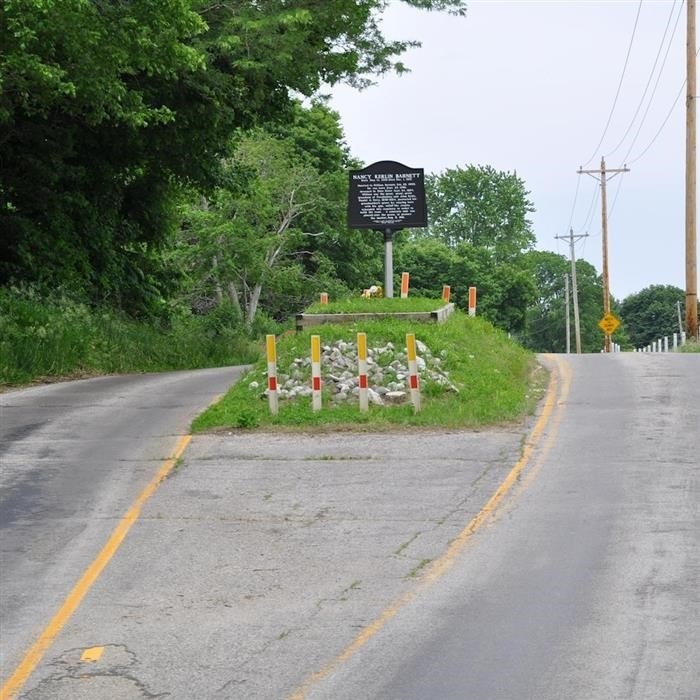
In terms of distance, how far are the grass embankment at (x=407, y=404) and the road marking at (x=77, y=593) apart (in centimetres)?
263

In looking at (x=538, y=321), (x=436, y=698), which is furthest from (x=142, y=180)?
(x=538, y=321)

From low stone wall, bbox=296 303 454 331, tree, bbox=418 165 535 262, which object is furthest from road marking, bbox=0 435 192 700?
tree, bbox=418 165 535 262

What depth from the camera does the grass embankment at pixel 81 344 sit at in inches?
941

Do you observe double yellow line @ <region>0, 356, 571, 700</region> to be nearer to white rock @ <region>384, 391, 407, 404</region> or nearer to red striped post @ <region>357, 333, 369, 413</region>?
white rock @ <region>384, 391, 407, 404</region>

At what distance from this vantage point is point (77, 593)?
9.84 meters

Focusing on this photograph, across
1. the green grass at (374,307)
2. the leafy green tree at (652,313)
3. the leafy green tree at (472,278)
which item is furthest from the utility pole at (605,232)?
the leafy green tree at (652,313)

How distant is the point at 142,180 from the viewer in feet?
104

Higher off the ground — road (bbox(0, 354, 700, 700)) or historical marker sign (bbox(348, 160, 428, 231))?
historical marker sign (bbox(348, 160, 428, 231))

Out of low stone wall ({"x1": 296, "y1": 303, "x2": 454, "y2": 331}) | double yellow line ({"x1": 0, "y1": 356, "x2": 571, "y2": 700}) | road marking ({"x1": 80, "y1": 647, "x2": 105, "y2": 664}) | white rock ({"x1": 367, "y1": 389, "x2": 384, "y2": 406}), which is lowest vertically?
road marking ({"x1": 80, "y1": 647, "x2": 105, "y2": 664})

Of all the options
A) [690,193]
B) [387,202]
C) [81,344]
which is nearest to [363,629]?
[387,202]

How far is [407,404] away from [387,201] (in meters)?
8.67

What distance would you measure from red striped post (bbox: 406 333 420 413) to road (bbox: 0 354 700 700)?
1006mm

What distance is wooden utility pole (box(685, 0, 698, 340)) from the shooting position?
38.9 m

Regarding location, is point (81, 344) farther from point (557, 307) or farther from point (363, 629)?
point (557, 307)
